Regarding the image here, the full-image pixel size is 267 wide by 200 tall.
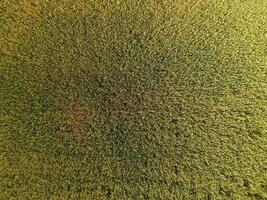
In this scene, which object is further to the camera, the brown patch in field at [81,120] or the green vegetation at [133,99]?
the brown patch in field at [81,120]

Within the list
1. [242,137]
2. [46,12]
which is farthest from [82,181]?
[46,12]

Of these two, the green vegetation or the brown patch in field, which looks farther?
the brown patch in field

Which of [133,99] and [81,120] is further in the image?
[133,99]

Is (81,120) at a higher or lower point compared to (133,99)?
lower
